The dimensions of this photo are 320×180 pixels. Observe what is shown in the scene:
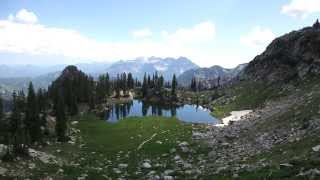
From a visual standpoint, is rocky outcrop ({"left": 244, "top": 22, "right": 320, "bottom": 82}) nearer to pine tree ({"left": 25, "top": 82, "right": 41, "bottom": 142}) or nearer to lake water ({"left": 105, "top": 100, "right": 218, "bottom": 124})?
lake water ({"left": 105, "top": 100, "right": 218, "bottom": 124})

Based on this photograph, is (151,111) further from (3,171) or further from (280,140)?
(3,171)

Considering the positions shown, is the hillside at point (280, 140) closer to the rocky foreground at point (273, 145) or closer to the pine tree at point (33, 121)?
the rocky foreground at point (273, 145)

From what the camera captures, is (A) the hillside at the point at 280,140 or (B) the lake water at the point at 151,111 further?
(B) the lake water at the point at 151,111

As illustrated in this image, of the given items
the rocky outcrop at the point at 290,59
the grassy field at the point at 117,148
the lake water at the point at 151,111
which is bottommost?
the lake water at the point at 151,111

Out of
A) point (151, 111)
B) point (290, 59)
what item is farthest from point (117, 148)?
point (151, 111)

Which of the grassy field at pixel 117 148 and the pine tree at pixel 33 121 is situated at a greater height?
the pine tree at pixel 33 121

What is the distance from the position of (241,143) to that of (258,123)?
42.3ft

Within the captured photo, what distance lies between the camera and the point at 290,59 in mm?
145625

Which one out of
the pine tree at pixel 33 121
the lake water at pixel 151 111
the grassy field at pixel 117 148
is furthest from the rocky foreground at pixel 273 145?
the lake water at pixel 151 111

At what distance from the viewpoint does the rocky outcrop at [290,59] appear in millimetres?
123006

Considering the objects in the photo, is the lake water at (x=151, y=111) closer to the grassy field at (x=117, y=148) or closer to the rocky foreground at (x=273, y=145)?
the grassy field at (x=117, y=148)

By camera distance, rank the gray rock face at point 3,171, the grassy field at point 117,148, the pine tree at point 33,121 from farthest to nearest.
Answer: the pine tree at point 33,121 < the grassy field at point 117,148 < the gray rock face at point 3,171

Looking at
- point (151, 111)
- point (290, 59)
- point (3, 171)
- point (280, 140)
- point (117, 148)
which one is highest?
point (290, 59)

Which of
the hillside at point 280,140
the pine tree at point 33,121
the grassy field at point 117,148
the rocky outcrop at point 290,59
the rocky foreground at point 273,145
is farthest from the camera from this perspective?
the rocky outcrop at point 290,59
